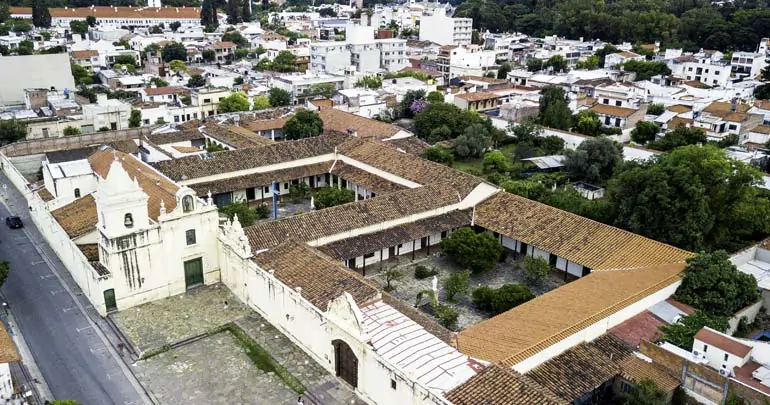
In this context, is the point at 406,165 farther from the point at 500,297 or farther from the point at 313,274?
the point at 313,274

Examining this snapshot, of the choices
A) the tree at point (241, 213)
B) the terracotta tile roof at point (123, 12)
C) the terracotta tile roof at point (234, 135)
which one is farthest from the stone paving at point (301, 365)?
the terracotta tile roof at point (123, 12)

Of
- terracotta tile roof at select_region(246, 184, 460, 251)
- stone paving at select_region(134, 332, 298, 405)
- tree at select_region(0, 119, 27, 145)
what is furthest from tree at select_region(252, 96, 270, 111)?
stone paving at select_region(134, 332, 298, 405)

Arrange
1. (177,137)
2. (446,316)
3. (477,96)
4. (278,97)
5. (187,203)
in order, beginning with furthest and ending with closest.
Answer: (477,96), (278,97), (177,137), (187,203), (446,316)

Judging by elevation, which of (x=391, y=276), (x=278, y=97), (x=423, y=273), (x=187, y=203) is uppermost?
(x=187, y=203)

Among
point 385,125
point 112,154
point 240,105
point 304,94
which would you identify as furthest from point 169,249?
point 304,94

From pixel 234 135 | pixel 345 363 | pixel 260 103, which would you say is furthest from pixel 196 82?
pixel 345 363
